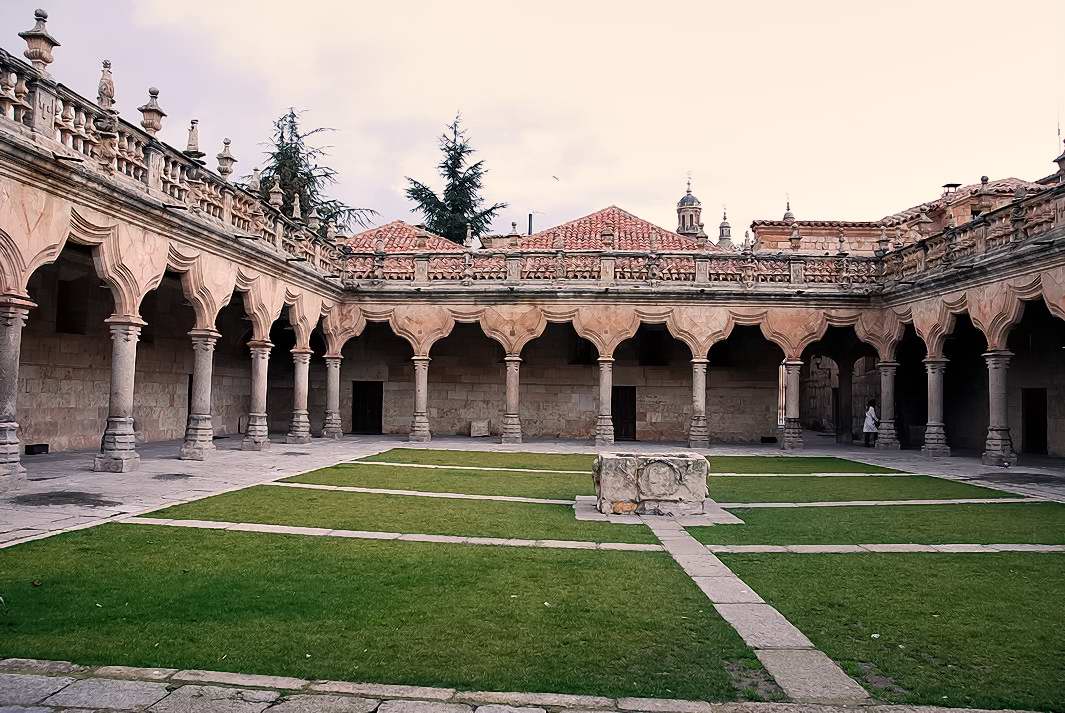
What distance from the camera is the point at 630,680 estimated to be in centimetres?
375

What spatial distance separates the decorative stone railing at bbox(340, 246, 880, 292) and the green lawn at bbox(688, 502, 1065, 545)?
12.1 metres

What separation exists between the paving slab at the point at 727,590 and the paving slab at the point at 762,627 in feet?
0.40

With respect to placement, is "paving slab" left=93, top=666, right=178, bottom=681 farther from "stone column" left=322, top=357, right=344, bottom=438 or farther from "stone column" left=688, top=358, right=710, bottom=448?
"stone column" left=322, top=357, right=344, bottom=438

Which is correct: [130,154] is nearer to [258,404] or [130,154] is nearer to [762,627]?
[258,404]

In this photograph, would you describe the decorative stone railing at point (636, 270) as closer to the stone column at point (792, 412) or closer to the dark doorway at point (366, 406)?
the stone column at point (792, 412)

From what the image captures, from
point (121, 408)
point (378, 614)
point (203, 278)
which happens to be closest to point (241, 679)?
point (378, 614)

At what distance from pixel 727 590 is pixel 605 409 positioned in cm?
1544

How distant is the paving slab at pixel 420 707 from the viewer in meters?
3.31

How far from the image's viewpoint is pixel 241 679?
363 cm

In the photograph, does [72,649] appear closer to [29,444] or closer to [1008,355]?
[29,444]

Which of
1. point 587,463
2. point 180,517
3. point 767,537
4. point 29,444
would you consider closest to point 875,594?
point 767,537

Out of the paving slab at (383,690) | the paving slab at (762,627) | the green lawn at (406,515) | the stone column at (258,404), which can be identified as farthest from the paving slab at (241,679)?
the stone column at (258,404)

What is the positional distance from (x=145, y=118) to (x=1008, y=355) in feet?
58.8

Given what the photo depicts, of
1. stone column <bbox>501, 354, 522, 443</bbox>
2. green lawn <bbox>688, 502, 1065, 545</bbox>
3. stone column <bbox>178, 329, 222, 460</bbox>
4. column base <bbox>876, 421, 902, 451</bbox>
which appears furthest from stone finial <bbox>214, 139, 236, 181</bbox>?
column base <bbox>876, 421, 902, 451</bbox>
